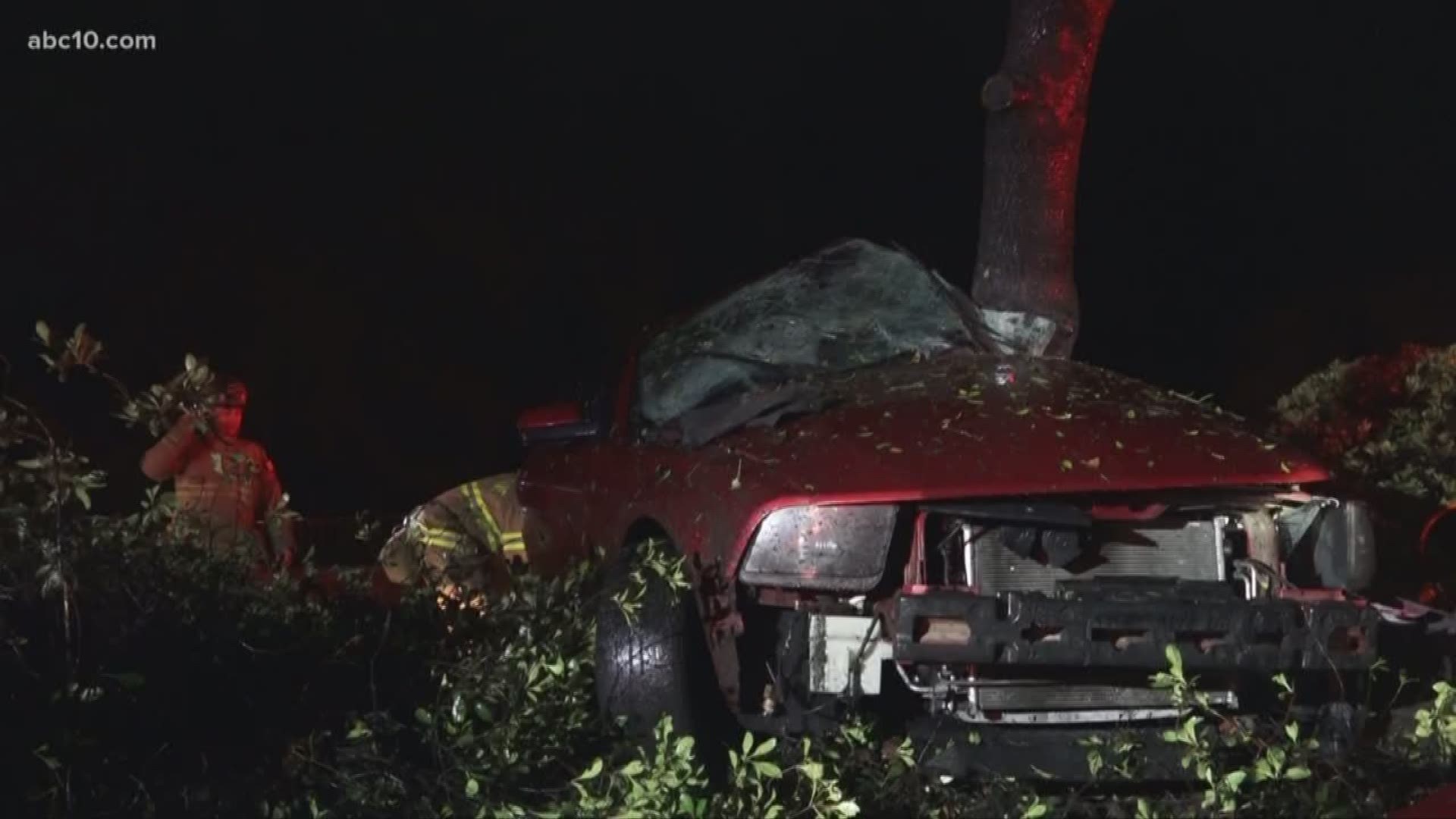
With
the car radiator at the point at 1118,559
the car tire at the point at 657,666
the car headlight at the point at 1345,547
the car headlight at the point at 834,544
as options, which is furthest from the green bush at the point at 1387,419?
the car tire at the point at 657,666

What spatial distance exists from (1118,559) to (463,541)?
295 centimetres

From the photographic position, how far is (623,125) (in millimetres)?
17578

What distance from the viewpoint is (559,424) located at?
243 inches

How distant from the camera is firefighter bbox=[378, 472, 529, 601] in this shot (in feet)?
18.6

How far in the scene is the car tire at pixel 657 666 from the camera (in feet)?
15.5

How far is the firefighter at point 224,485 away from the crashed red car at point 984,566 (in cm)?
149

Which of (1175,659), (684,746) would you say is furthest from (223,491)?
(1175,659)

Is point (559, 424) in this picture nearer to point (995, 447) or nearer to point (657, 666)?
point (657, 666)

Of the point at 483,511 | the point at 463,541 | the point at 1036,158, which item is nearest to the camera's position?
the point at 463,541

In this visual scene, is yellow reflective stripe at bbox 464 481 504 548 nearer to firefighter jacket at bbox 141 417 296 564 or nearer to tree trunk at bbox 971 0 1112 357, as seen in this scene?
firefighter jacket at bbox 141 417 296 564

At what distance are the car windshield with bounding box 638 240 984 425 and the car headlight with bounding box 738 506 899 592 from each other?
1.22 meters

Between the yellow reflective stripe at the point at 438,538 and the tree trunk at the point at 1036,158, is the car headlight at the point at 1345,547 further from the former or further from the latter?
the tree trunk at the point at 1036,158

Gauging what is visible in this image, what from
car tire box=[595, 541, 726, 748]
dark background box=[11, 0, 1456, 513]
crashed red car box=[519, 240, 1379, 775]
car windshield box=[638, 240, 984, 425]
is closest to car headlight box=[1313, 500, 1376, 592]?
crashed red car box=[519, 240, 1379, 775]
